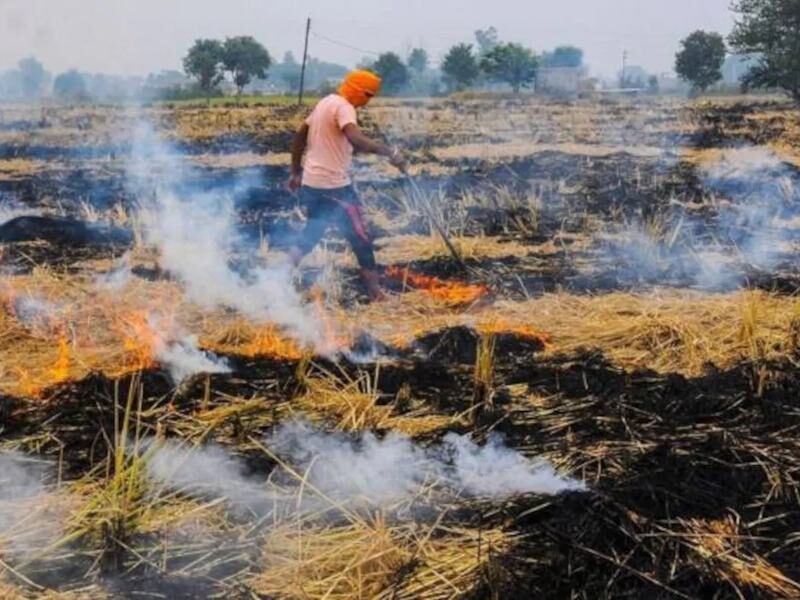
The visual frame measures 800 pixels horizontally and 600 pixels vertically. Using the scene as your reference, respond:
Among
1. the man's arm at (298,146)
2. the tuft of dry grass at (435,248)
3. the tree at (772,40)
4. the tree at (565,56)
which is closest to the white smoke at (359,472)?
the man's arm at (298,146)

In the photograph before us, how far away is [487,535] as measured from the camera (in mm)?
3178

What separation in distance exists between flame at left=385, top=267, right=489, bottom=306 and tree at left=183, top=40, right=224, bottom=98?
48.5ft

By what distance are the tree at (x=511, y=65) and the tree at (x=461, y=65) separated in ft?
3.98

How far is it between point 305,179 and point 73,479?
318 centimetres

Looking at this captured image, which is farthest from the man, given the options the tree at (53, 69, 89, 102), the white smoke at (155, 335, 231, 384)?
the tree at (53, 69, 89, 102)

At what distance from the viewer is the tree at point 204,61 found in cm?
2103

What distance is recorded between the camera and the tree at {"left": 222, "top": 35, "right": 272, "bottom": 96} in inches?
989

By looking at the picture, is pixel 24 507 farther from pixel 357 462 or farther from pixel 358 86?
pixel 358 86

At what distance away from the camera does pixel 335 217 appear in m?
6.38

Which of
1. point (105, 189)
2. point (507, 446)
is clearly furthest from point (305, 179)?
point (105, 189)

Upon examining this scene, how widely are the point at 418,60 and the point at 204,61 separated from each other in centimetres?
3337

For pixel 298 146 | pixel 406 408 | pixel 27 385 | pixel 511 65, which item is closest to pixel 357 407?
pixel 406 408

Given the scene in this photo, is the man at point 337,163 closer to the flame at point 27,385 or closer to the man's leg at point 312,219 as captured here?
the man's leg at point 312,219

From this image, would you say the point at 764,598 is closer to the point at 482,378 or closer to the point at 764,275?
the point at 482,378
